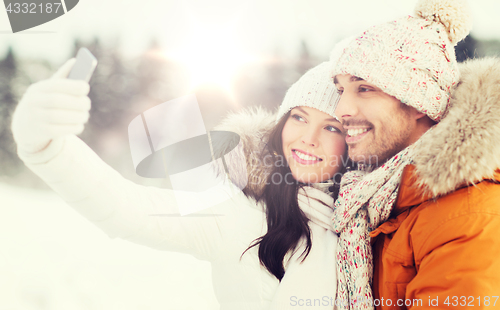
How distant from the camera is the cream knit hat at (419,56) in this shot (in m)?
0.83

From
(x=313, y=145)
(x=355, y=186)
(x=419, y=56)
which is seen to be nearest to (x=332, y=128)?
(x=313, y=145)

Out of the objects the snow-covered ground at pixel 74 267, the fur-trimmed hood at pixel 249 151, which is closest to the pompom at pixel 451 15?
the fur-trimmed hood at pixel 249 151

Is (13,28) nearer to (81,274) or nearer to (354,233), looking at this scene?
(81,274)

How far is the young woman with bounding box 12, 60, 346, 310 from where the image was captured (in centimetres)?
61

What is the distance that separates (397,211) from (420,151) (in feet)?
0.66

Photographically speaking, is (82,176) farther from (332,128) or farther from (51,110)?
(332,128)

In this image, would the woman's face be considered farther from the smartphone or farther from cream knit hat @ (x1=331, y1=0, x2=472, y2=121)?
the smartphone

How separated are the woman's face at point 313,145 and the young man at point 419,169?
0.35 ft

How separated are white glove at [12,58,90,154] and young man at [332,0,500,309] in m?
0.78

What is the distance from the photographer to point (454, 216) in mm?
686

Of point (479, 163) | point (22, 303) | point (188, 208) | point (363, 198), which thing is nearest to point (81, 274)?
point (22, 303)

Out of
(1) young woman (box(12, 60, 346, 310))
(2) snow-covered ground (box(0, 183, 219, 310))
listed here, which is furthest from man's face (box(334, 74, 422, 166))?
(2) snow-covered ground (box(0, 183, 219, 310))

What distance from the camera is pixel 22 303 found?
3.60 feet

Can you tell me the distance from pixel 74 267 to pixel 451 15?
1.70 metres
